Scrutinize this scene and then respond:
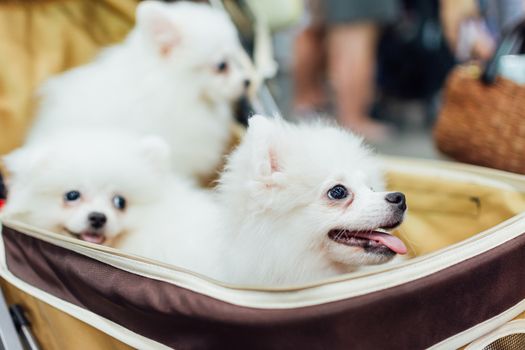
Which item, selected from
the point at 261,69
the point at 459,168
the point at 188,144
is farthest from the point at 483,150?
the point at 188,144

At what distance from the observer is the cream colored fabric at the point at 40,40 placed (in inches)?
57.5

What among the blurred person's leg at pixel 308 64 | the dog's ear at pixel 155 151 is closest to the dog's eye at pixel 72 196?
the dog's ear at pixel 155 151

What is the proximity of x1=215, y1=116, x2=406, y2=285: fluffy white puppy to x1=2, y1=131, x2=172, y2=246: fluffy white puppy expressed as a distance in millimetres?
379

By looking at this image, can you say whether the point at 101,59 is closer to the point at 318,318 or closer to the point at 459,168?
the point at 459,168

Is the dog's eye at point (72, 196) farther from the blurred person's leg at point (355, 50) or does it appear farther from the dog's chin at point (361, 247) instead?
the blurred person's leg at point (355, 50)

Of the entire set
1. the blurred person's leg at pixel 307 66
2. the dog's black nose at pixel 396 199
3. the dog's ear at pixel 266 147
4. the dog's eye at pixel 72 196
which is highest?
the dog's ear at pixel 266 147

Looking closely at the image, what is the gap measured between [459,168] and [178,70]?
2.38 ft

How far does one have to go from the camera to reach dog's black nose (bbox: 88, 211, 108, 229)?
45.4 inches

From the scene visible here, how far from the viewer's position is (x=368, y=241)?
88cm

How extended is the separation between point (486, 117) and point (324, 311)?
97cm

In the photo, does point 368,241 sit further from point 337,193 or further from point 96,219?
point 96,219

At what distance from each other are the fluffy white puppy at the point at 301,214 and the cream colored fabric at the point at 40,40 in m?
0.80

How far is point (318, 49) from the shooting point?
357 centimetres

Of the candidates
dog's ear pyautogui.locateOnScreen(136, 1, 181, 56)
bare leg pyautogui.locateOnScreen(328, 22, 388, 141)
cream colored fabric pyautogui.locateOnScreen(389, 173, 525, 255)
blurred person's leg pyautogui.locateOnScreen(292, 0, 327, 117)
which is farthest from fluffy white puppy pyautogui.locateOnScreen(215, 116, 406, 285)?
blurred person's leg pyautogui.locateOnScreen(292, 0, 327, 117)
